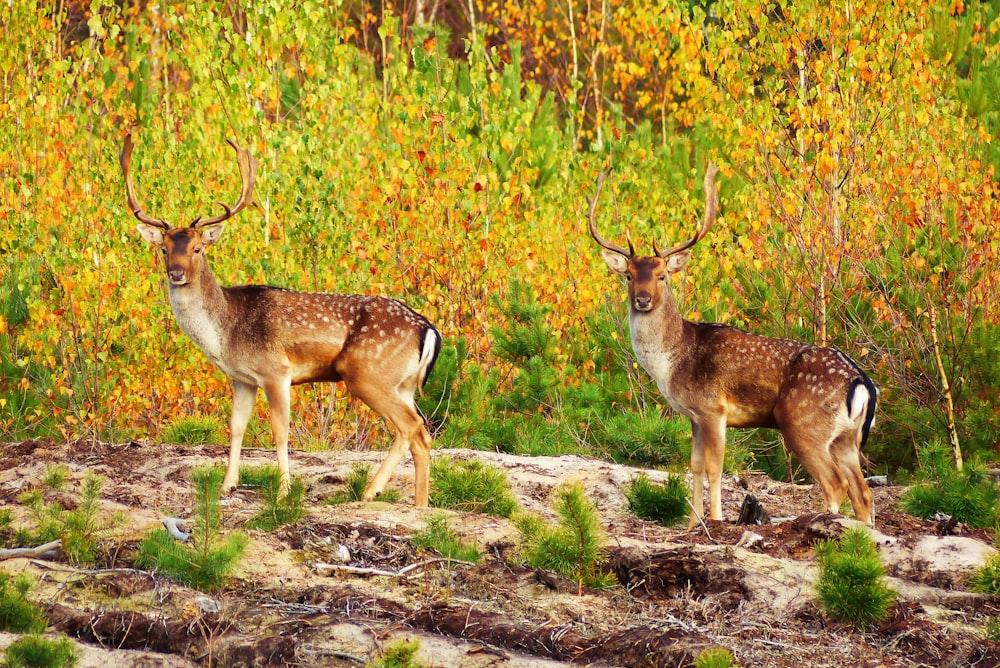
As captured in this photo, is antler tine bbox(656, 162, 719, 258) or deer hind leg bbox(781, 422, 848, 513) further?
antler tine bbox(656, 162, 719, 258)

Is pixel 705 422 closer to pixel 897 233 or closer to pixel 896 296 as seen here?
pixel 896 296

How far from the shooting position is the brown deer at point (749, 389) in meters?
8.66

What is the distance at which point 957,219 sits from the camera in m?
11.9

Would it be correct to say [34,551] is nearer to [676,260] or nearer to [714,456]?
[714,456]

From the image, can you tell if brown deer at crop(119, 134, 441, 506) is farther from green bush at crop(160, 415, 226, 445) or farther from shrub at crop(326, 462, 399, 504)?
green bush at crop(160, 415, 226, 445)

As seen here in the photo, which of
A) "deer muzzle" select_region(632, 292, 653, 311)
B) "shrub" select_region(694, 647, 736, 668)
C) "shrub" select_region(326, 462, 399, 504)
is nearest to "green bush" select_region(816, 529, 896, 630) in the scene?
"shrub" select_region(694, 647, 736, 668)

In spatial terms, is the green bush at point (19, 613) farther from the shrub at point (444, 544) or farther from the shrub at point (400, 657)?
the shrub at point (444, 544)

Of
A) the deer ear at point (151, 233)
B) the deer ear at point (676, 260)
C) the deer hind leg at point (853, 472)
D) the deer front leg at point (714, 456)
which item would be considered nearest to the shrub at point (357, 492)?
the deer front leg at point (714, 456)

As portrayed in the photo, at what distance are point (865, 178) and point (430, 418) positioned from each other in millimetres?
3983

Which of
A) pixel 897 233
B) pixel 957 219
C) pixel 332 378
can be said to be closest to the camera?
pixel 332 378

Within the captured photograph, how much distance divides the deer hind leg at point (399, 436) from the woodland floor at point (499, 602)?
0.49 metres

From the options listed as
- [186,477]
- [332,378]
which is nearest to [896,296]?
[332,378]

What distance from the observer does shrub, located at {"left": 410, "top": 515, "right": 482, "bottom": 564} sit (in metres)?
7.20

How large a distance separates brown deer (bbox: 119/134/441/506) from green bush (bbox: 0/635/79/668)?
3569 millimetres
